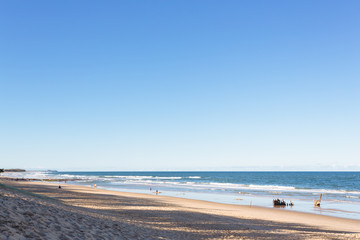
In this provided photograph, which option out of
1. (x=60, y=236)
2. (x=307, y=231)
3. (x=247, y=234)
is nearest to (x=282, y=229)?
(x=307, y=231)

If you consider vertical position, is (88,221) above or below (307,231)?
above

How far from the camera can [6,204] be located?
8.78 meters

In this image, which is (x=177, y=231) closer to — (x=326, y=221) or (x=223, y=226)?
(x=223, y=226)

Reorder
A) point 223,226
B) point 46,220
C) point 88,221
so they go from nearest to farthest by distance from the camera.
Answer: point 46,220
point 88,221
point 223,226

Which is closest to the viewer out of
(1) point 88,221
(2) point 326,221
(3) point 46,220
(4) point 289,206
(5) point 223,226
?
(3) point 46,220

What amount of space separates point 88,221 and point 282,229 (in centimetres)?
1212

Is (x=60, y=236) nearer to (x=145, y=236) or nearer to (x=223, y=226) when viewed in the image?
(x=145, y=236)

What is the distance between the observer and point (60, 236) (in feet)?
25.4

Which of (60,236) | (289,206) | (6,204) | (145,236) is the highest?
(6,204)

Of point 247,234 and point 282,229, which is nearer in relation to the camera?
point 247,234

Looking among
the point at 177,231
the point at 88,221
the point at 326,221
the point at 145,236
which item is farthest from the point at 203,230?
the point at 326,221

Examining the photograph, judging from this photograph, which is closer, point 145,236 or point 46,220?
point 46,220

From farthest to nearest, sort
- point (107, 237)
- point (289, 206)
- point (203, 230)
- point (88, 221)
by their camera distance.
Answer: point (289, 206)
point (203, 230)
point (88, 221)
point (107, 237)

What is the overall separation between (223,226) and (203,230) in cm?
211
